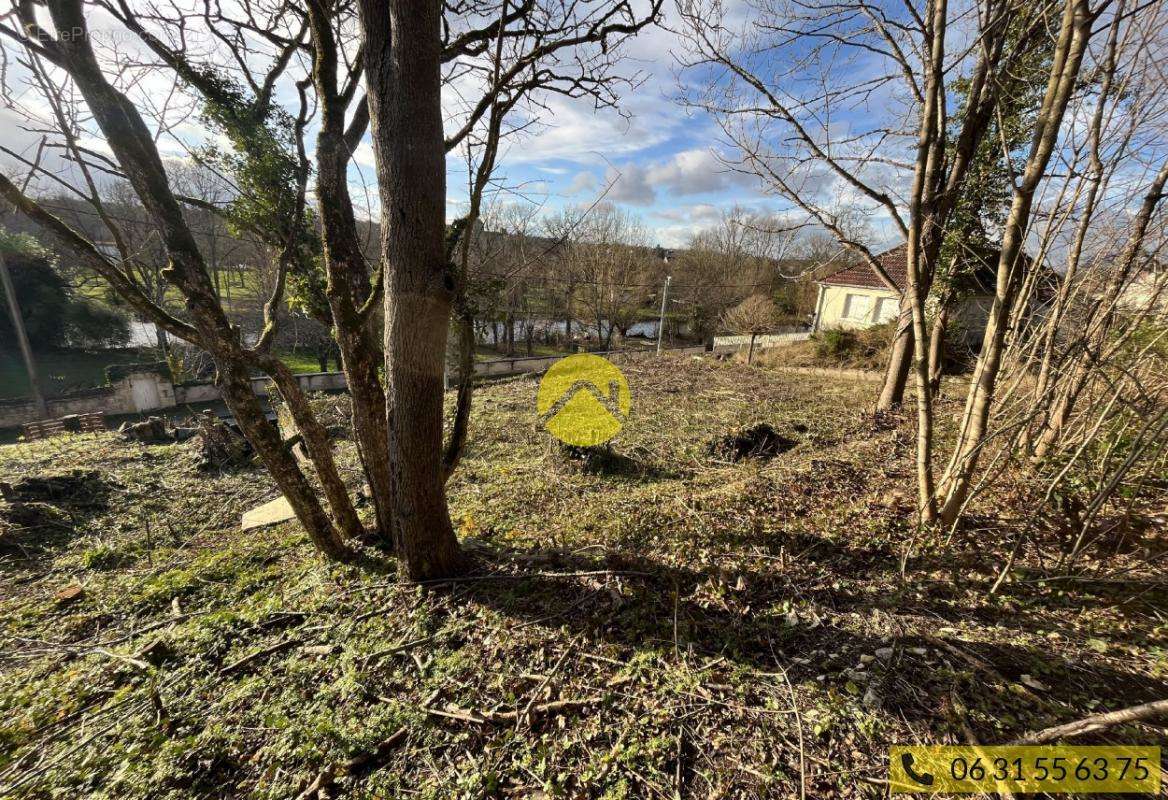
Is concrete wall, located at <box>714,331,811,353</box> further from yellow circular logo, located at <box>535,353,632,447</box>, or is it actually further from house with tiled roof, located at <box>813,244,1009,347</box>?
yellow circular logo, located at <box>535,353,632,447</box>

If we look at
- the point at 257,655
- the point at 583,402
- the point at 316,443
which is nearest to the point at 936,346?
the point at 583,402

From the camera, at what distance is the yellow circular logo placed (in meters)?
6.79

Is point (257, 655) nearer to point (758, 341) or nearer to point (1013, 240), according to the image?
point (1013, 240)

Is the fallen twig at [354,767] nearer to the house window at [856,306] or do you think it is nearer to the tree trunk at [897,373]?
the tree trunk at [897,373]

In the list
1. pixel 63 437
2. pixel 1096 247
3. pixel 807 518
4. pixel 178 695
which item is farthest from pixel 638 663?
pixel 63 437

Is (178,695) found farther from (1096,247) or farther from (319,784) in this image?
(1096,247)

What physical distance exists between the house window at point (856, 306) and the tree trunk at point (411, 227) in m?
19.0

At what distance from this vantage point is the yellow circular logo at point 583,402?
22.3ft

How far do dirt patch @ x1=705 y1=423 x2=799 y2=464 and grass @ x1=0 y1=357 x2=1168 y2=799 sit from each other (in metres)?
1.65

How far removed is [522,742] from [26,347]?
20.1m

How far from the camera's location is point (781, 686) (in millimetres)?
1835

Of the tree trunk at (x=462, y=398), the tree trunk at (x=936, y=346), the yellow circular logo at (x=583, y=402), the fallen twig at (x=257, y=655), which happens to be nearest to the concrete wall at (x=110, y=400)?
the yellow circular logo at (x=583, y=402)

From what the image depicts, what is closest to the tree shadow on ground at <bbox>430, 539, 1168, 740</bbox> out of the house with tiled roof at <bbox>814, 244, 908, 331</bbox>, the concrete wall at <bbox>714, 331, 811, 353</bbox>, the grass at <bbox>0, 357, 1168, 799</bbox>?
the grass at <bbox>0, 357, 1168, 799</bbox>

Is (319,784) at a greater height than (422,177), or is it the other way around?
(422,177)
